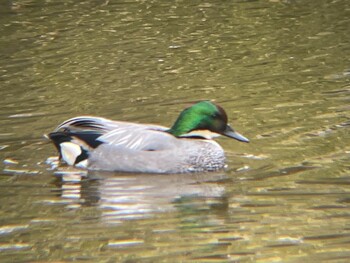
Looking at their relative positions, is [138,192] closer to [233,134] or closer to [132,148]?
[132,148]

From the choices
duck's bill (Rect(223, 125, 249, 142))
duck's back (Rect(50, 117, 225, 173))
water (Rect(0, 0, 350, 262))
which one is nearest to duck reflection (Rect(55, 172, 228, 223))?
water (Rect(0, 0, 350, 262))

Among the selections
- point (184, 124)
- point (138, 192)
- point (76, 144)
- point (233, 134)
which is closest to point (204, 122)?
point (184, 124)

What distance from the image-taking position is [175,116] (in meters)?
12.9

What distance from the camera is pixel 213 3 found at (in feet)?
62.2

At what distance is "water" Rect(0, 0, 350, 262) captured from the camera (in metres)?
8.62

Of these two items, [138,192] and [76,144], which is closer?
[138,192]

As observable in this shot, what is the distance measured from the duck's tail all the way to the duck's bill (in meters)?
1.27

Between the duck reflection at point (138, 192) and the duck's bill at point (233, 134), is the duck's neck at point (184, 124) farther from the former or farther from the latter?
the duck reflection at point (138, 192)

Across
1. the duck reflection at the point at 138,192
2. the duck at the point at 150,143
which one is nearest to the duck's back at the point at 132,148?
the duck at the point at 150,143

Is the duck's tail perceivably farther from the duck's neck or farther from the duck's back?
the duck's neck

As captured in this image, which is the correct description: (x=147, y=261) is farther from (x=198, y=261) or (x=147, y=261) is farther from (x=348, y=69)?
(x=348, y=69)

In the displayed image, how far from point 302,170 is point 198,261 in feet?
9.54

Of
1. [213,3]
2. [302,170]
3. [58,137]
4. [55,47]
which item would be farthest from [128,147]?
[213,3]

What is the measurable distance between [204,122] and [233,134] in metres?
0.31
